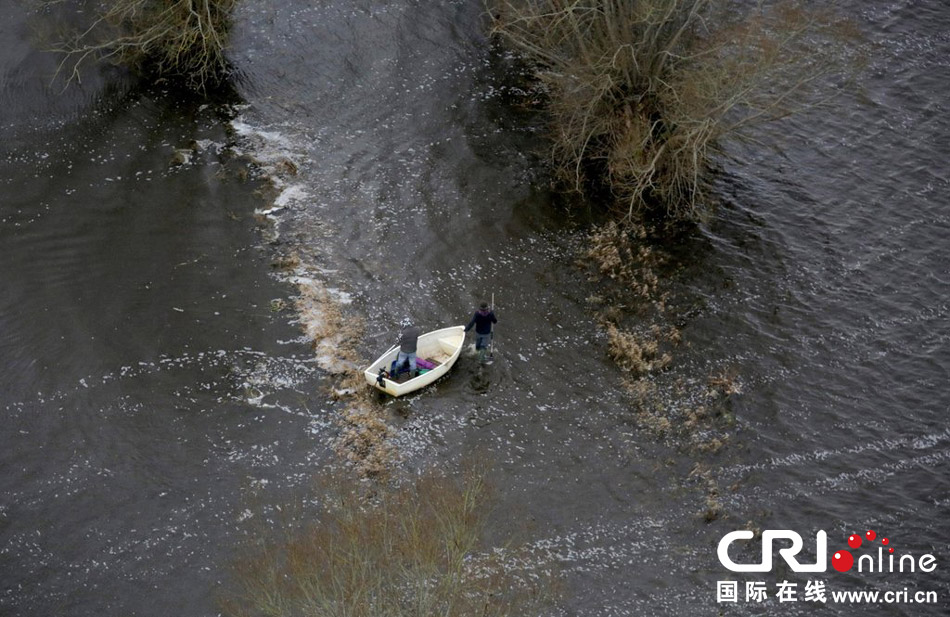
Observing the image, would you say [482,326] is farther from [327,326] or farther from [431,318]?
[327,326]

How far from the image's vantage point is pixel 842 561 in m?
19.6

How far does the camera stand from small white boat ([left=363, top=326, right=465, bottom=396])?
22.3 m

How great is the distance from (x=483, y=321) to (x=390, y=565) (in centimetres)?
892

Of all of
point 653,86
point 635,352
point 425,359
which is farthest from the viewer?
point 653,86

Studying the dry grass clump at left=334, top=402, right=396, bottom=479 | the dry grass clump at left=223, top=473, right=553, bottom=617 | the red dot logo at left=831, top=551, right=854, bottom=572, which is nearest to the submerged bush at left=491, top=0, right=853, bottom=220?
the dry grass clump at left=334, top=402, right=396, bottom=479

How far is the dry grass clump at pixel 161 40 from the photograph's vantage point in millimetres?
31359

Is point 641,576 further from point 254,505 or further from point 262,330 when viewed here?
point 262,330

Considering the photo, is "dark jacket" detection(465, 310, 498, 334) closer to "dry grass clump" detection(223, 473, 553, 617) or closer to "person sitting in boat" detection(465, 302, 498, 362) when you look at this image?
"person sitting in boat" detection(465, 302, 498, 362)

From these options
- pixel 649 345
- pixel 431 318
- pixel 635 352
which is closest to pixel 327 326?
pixel 431 318

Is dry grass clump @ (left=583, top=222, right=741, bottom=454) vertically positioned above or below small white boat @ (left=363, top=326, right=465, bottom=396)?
below

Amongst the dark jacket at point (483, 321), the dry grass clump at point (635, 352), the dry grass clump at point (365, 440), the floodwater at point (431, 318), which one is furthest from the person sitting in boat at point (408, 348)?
the dry grass clump at point (635, 352)

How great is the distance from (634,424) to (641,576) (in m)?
4.08

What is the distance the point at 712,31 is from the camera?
29.1m

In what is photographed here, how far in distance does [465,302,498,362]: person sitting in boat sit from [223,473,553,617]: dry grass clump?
13.6 ft
